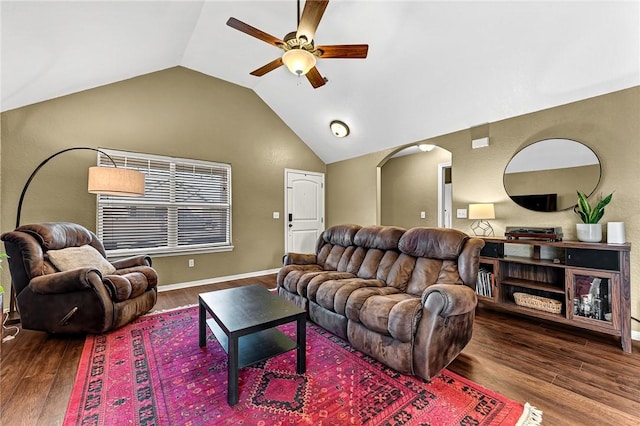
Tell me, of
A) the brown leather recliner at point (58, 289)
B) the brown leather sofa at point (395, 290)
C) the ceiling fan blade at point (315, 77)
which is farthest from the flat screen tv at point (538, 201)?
the brown leather recliner at point (58, 289)

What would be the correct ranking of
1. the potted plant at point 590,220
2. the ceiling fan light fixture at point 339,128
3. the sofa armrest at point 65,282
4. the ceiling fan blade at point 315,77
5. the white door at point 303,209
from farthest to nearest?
the white door at point 303,209, the ceiling fan light fixture at point 339,128, the ceiling fan blade at point 315,77, the potted plant at point 590,220, the sofa armrest at point 65,282

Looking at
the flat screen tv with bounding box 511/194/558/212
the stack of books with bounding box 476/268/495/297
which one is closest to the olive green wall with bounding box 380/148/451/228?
the flat screen tv with bounding box 511/194/558/212

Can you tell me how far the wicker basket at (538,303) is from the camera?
2.71 m

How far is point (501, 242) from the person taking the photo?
3.09 m

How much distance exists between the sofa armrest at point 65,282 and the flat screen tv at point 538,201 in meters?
4.50

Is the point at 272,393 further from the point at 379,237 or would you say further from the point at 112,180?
the point at 112,180

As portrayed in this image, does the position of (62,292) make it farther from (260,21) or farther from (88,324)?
(260,21)

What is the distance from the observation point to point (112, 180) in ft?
9.61

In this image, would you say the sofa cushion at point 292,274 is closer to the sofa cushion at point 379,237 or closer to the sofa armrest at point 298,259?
the sofa armrest at point 298,259

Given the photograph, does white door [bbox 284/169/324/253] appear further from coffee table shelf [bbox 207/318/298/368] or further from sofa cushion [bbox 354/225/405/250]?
coffee table shelf [bbox 207/318/298/368]

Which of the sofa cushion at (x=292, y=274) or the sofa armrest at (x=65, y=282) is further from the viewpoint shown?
the sofa cushion at (x=292, y=274)

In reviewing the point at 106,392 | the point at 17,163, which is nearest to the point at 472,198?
the point at 106,392

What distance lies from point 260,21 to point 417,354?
12.4ft

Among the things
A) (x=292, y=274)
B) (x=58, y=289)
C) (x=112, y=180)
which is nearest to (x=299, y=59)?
(x=292, y=274)
